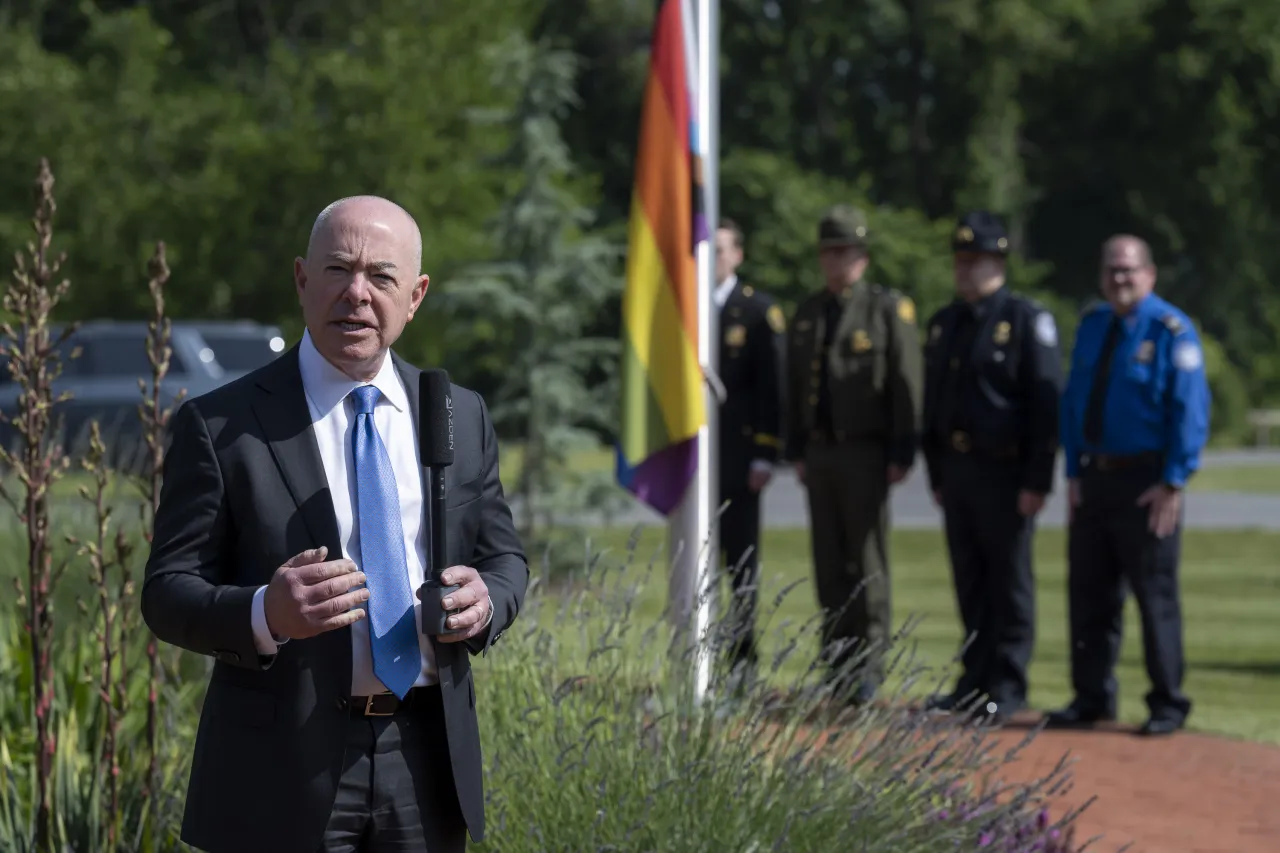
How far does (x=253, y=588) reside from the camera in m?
2.97

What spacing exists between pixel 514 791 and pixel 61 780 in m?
1.33

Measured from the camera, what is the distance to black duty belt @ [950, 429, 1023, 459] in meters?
8.18

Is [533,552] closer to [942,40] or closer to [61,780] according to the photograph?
[61,780]

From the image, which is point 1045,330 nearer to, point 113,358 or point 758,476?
point 758,476

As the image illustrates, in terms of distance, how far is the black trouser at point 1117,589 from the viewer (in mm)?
7898

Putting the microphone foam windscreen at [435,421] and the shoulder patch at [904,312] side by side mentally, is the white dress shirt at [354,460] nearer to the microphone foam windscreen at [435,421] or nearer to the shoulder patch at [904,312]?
the microphone foam windscreen at [435,421]

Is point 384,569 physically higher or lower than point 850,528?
higher

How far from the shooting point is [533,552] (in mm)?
14070

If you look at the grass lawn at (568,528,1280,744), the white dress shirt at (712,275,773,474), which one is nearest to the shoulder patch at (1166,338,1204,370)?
the grass lawn at (568,528,1280,744)

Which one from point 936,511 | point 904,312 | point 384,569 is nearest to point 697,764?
point 384,569

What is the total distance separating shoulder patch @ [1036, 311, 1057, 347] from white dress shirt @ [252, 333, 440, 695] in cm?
543

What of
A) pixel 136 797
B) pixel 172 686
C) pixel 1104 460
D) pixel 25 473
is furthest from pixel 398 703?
pixel 1104 460

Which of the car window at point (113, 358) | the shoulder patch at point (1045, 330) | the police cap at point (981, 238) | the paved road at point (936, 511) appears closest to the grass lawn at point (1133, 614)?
the paved road at point (936, 511)

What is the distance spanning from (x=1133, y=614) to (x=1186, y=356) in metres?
5.36
